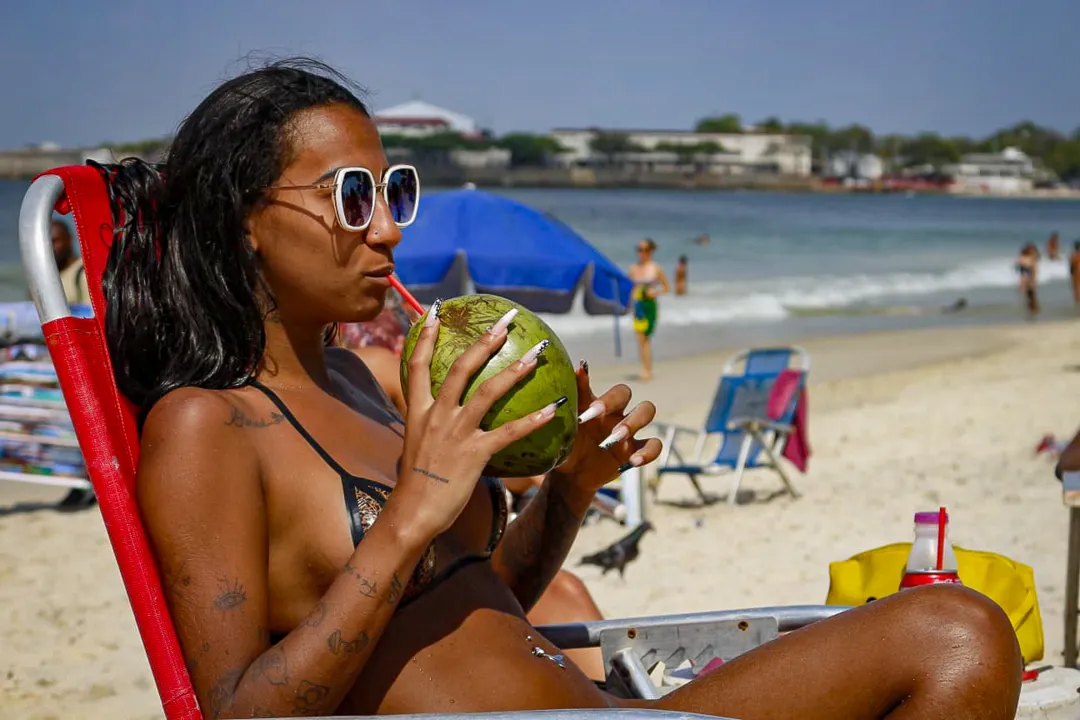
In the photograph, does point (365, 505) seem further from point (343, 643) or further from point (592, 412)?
point (592, 412)

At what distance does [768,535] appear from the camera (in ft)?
22.4

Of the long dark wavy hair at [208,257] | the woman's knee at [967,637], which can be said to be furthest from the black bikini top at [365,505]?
the woman's knee at [967,637]

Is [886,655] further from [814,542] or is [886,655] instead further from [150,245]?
[814,542]

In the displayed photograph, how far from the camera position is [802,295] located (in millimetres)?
27266

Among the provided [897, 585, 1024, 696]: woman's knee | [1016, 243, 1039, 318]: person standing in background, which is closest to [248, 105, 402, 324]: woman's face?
[897, 585, 1024, 696]: woman's knee

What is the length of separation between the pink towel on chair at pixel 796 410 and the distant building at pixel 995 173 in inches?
5138

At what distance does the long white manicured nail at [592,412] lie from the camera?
188cm

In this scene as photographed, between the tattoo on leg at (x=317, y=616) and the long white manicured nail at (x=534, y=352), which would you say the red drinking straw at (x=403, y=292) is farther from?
the tattoo on leg at (x=317, y=616)

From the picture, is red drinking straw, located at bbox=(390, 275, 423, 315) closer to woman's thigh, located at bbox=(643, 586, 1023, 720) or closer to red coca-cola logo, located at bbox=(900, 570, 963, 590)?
woman's thigh, located at bbox=(643, 586, 1023, 720)

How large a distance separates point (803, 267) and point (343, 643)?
35.2m

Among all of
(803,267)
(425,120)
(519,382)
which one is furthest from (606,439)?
(425,120)

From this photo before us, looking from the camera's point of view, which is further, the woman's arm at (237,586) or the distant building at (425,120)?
the distant building at (425,120)

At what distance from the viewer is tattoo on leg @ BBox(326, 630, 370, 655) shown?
1643mm

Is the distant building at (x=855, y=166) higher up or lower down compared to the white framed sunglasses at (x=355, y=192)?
lower down
